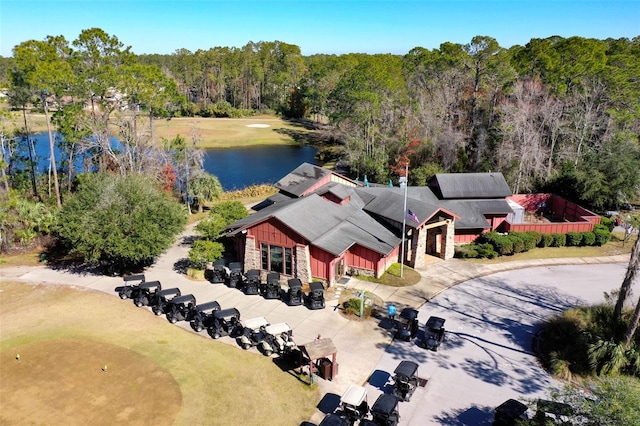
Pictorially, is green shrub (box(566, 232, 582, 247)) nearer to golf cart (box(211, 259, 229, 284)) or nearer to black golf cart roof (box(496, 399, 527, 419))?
black golf cart roof (box(496, 399, 527, 419))

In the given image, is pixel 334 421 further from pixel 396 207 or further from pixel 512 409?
pixel 396 207

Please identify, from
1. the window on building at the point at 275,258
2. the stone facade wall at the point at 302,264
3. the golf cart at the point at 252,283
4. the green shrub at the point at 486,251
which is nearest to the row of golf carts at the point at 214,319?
the golf cart at the point at 252,283

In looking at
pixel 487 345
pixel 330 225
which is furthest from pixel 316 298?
pixel 487 345

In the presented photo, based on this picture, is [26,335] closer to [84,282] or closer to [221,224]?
[84,282]

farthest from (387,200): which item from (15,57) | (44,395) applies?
(15,57)

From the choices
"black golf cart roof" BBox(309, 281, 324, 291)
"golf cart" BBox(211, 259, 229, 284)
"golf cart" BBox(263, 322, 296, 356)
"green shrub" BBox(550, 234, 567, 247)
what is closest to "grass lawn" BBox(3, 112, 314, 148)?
"golf cart" BBox(211, 259, 229, 284)

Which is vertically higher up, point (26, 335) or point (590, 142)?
point (590, 142)

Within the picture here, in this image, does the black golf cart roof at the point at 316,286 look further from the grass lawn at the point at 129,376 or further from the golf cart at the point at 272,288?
the grass lawn at the point at 129,376
